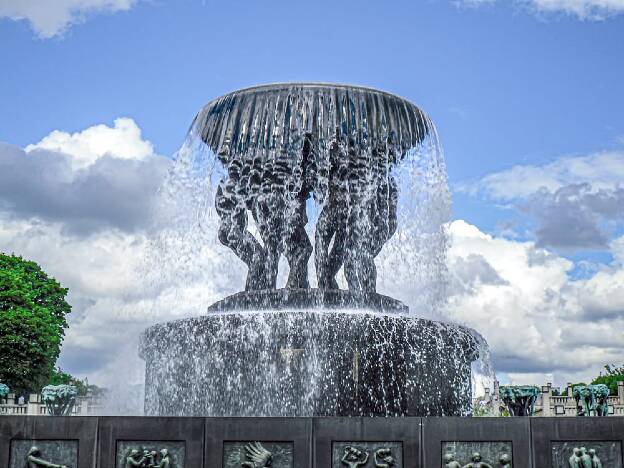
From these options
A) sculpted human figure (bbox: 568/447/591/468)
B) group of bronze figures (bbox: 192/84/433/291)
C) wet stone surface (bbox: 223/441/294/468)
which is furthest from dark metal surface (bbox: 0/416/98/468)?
sculpted human figure (bbox: 568/447/591/468)

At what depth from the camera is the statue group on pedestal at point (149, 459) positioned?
10.0m

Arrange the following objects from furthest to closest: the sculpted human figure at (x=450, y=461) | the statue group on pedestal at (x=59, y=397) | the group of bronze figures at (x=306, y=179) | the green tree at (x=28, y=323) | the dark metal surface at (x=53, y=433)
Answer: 1. the green tree at (x=28, y=323)
2. the group of bronze figures at (x=306, y=179)
3. the statue group on pedestal at (x=59, y=397)
4. the dark metal surface at (x=53, y=433)
5. the sculpted human figure at (x=450, y=461)

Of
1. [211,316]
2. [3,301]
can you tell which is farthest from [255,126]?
[3,301]

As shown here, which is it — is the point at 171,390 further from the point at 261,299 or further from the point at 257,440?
the point at 257,440

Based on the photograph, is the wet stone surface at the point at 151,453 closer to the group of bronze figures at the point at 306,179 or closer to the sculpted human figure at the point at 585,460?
the sculpted human figure at the point at 585,460

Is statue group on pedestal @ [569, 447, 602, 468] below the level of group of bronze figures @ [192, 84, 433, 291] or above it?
below

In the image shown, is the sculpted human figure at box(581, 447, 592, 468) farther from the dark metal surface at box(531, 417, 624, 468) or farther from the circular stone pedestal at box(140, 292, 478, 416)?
the circular stone pedestal at box(140, 292, 478, 416)

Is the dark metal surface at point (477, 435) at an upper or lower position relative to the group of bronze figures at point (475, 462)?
upper

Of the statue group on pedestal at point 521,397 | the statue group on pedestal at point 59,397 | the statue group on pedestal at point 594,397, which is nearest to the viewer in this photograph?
the statue group on pedestal at point 521,397

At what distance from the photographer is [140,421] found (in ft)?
33.3

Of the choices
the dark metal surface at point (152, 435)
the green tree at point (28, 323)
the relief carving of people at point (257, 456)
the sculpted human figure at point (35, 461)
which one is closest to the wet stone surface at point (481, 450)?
the relief carving of people at point (257, 456)

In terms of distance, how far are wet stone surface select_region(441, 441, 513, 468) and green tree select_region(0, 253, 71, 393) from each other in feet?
101

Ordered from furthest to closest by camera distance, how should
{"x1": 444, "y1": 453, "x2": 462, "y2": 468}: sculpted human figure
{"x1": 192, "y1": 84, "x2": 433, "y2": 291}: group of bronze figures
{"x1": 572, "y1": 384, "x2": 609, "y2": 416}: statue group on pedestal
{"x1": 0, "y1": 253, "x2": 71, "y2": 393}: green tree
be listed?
{"x1": 0, "y1": 253, "x2": 71, "y2": 393}: green tree → {"x1": 192, "y1": 84, "x2": 433, "y2": 291}: group of bronze figures → {"x1": 572, "y1": 384, "x2": 609, "y2": 416}: statue group on pedestal → {"x1": 444, "y1": 453, "x2": 462, "y2": 468}: sculpted human figure

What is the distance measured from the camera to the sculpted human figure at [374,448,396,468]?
9.88 m
